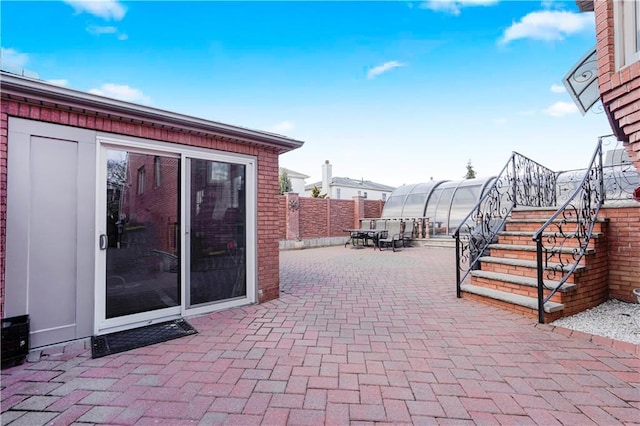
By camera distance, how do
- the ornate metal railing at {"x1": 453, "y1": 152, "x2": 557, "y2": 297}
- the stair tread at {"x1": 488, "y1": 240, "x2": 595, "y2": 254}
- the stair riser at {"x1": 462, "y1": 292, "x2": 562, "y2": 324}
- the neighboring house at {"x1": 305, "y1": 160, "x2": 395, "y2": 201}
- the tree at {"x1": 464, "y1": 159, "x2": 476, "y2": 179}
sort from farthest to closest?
1. the tree at {"x1": 464, "y1": 159, "x2": 476, "y2": 179}
2. the neighboring house at {"x1": 305, "y1": 160, "x2": 395, "y2": 201}
3. the ornate metal railing at {"x1": 453, "y1": 152, "x2": 557, "y2": 297}
4. the stair tread at {"x1": 488, "y1": 240, "x2": 595, "y2": 254}
5. the stair riser at {"x1": 462, "y1": 292, "x2": 562, "y2": 324}

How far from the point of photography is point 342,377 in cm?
211

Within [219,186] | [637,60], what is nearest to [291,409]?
[219,186]

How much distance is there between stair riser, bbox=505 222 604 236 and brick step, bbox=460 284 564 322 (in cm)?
122

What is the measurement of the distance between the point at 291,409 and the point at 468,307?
302 centimetres

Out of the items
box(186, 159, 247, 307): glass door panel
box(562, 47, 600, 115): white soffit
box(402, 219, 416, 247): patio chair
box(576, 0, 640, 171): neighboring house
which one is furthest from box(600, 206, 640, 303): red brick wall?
box(402, 219, 416, 247): patio chair

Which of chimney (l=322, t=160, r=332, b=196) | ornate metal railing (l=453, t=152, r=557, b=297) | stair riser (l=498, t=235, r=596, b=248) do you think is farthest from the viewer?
chimney (l=322, t=160, r=332, b=196)

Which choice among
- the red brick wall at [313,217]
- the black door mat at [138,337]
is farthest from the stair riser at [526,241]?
the red brick wall at [313,217]

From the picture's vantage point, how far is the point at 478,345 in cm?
264

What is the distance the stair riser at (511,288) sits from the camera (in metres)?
3.31

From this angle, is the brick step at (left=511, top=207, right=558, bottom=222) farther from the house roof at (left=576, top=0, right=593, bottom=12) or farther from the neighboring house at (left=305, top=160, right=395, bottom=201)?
the neighboring house at (left=305, top=160, right=395, bottom=201)

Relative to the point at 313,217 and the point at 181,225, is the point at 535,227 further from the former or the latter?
the point at 313,217

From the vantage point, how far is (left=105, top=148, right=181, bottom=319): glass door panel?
3.01 meters

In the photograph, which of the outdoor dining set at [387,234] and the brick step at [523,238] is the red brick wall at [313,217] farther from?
the brick step at [523,238]

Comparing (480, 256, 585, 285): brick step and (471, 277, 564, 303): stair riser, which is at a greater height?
(480, 256, 585, 285): brick step
